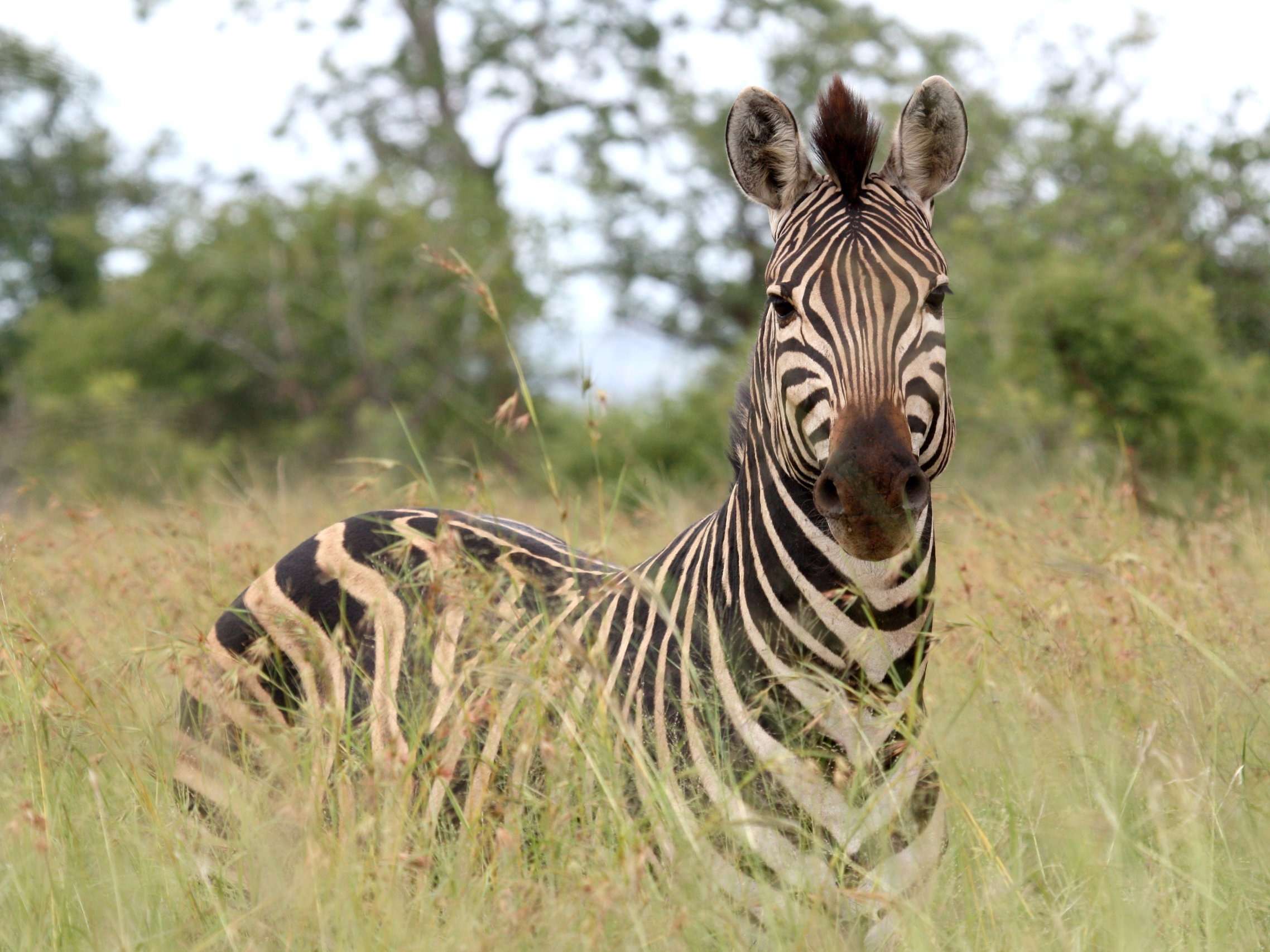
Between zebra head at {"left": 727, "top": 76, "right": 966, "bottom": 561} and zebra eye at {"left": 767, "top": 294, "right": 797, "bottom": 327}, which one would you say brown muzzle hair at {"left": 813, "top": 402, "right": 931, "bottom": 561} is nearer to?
zebra head at {"left": 727, "top": 76, "right": 966, "bottom": 561}

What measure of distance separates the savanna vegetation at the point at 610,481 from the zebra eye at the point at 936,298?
596mm

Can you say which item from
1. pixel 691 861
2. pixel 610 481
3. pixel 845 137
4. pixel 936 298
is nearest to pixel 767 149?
pixel 845 137

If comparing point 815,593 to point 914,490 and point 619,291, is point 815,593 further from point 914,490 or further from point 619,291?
point 619,291

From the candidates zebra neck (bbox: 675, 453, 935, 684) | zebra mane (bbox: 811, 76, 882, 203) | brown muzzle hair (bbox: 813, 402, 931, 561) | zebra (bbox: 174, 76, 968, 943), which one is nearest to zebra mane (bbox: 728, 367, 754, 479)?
zebra (bbox: 174, 76, 968, 943)

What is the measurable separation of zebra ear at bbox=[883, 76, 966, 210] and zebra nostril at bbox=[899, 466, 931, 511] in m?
0.86

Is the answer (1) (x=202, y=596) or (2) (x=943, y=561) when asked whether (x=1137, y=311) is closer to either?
(2) (x=943, y=561)

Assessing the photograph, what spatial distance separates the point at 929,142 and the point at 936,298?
19.2 inches

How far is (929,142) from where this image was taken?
2807 mm

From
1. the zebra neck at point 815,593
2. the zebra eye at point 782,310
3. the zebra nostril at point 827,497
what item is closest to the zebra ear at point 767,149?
the zebra eye at point 782,310

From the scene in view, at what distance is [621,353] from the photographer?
6.71 metres

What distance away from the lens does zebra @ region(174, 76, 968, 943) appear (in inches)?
89.6

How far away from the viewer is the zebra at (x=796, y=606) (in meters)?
2.28

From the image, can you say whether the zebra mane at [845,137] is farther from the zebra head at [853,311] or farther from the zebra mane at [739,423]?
the zebra mane at [739,423]

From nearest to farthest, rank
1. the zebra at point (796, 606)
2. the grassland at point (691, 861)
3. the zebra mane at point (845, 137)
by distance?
the grassland at point (691, 861) → the zebra at point (796, 606) → the zebra mane at point (845, 137)
